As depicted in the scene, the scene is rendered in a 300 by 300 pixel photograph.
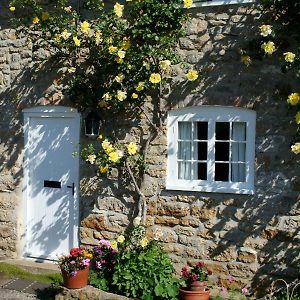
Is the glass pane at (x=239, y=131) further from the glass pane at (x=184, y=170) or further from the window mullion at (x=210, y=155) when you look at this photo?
the glass pane at (x=184, y=170)

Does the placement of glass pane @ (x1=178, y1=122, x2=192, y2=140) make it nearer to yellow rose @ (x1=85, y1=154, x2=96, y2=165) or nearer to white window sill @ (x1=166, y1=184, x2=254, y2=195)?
white window sill @ (x1=166, y1=184, x2=254, y2=195)

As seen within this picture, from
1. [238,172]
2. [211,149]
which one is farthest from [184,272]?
[211,149]

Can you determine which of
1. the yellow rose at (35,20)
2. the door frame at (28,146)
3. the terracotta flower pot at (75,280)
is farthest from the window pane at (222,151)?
the yellow rose at (35,20)

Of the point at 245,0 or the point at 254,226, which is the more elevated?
the point at 245,0

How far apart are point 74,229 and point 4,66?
9.50ft

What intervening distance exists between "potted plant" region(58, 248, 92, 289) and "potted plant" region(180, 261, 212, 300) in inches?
50.6

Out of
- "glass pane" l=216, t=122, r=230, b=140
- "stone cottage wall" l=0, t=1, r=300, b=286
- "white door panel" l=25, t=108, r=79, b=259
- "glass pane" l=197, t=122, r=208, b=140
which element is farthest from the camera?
"white door panel" l=25, t=108, r=79, b=259

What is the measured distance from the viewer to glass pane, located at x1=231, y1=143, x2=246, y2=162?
660 centimetres

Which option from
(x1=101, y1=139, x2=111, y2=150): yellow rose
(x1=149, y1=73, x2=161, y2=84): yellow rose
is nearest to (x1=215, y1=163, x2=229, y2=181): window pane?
(x1=149, y1=73, x2=161, y2=84): yellow rose

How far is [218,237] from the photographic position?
6625 mm

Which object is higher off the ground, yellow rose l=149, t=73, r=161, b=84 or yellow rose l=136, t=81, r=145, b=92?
yellow rose l=149, t=73, r=161, b=84

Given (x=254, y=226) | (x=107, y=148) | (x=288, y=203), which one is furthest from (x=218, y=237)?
(x=107, y=148)

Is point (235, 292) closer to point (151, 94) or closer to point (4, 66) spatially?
point (151, 94)

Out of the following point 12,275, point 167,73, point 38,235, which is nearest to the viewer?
point 167,73
